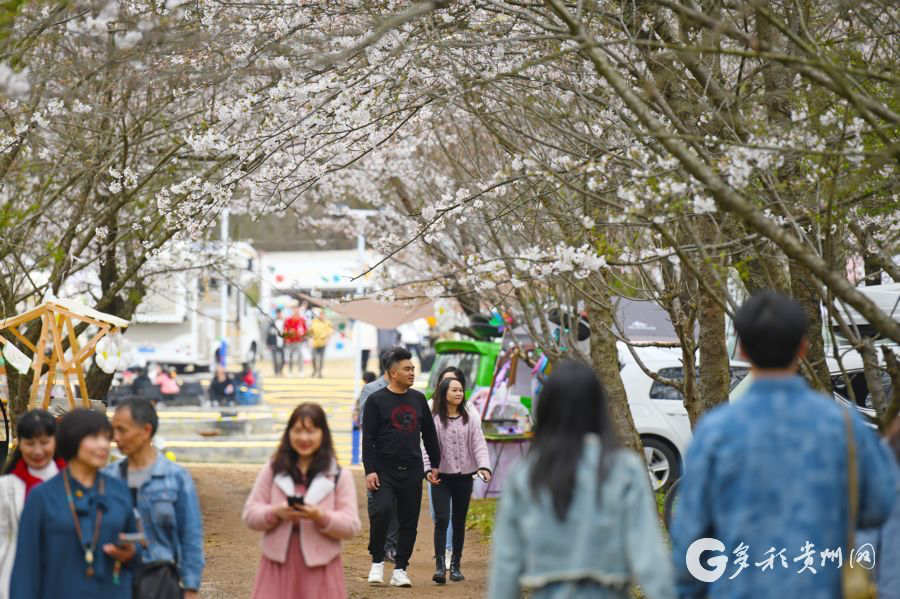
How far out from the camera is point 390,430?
29.8 feet

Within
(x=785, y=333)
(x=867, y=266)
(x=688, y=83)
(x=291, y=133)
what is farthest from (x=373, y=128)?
(x=785, y=333)

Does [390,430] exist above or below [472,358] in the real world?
below

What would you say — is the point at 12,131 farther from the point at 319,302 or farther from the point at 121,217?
the point at 319,302

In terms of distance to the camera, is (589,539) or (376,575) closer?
(589,539)

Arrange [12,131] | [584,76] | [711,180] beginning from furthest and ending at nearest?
[12,131] < [584,76] < [711,180]

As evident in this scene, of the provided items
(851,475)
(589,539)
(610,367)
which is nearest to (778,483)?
(851,475)

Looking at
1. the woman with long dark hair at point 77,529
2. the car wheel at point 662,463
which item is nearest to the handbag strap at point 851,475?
the woman with long dark hair at point 77,529

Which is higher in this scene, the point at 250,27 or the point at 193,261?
the point at 250,27

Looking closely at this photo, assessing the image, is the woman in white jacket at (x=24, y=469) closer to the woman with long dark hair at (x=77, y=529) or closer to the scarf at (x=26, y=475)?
the scarf at (x=26, y=475)

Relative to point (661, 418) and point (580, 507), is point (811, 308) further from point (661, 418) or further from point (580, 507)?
point (661, 418)

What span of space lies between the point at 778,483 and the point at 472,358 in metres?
15.0

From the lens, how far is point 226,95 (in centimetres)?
1100

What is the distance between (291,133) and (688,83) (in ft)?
9.30

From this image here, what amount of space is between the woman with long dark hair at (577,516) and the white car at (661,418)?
10.5 m
